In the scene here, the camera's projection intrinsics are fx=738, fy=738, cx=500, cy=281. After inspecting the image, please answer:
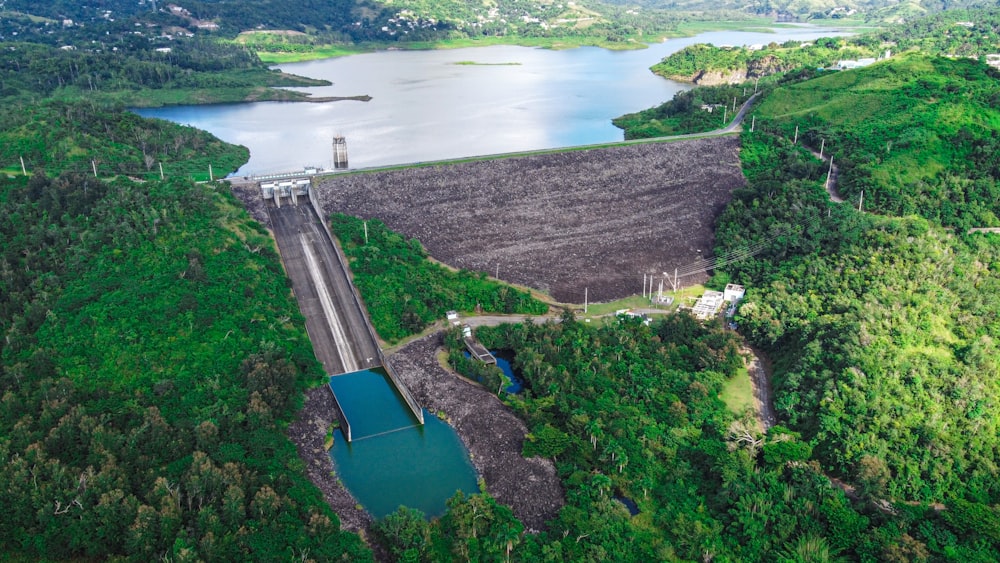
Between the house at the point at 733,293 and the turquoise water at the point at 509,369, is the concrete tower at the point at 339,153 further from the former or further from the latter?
the house at the point at 733,293

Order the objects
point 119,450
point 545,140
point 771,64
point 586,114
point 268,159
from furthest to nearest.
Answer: point 771,64
point 586,114
point 545,140
point 268,159
point 119,450

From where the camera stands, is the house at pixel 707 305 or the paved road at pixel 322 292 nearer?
the paved road at pixel 322 292

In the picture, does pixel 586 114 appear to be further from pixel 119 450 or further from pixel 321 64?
pixel 119 450

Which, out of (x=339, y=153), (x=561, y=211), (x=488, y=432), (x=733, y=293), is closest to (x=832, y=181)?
(x=733, y=293)

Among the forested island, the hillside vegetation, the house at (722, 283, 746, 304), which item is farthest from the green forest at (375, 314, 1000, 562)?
the hillside vegetation

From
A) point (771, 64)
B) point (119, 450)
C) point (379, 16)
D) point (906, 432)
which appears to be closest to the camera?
point (119, 450)

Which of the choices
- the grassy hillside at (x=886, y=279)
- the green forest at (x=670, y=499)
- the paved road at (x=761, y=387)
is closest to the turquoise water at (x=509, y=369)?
the green forest at (x=670, y=499)

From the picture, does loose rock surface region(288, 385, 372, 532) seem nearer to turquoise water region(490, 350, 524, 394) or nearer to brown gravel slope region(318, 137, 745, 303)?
turquoise water region(490, 350, 524, 394)


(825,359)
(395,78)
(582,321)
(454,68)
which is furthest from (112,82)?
(825,359)
